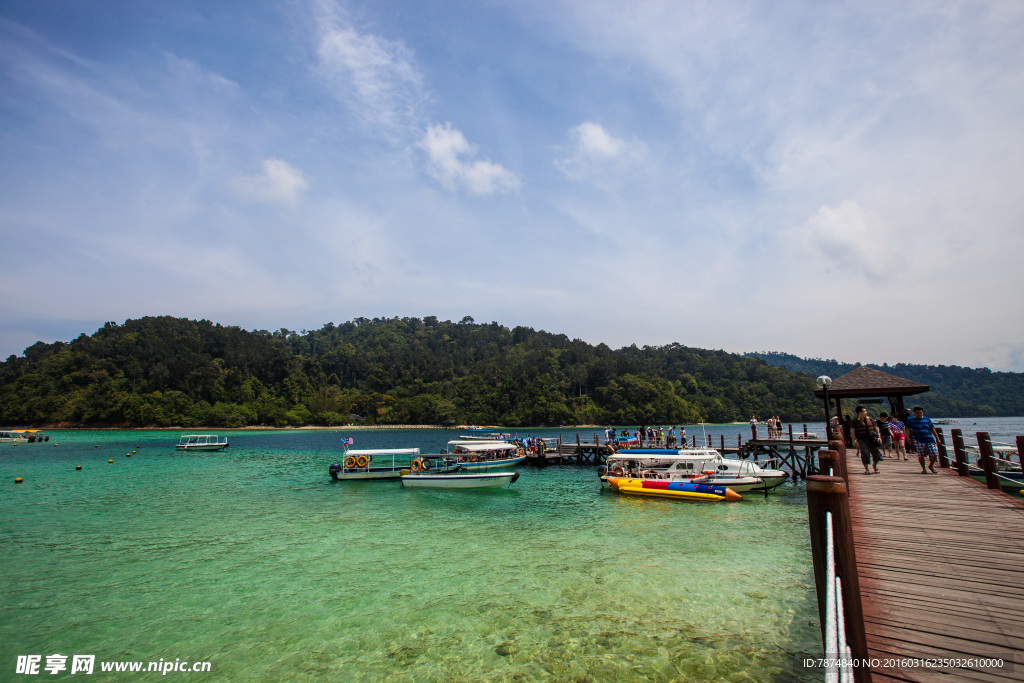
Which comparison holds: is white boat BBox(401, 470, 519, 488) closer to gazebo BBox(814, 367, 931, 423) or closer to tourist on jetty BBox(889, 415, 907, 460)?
gazebo BBox(814, 367, 931, 423)

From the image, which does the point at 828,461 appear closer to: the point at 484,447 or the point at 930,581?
the point at 930,581

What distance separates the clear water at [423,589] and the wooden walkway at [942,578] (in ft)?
8.11

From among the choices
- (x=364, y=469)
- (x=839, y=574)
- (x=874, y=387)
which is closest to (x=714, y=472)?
(x=874, y=387)

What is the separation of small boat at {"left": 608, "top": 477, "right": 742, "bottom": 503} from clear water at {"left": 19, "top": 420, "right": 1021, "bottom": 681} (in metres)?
0.93

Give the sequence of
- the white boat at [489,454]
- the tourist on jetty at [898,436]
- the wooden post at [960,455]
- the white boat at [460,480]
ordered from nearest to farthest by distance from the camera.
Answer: the wooden post at [960,455] < the tourist on jetty at [898,436] < the white boat at [460,480] < the white boat at [489,454]

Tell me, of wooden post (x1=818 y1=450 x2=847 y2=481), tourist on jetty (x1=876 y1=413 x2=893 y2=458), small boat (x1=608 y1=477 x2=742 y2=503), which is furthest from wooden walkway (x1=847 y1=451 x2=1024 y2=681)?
small boat (x1=608 y1=477 x2=742 y2=503)

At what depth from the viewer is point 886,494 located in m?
Result: 10.8


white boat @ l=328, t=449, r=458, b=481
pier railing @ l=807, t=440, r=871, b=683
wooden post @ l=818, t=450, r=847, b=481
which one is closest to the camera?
pier railing @ l=807, t=440, r=871, b=683

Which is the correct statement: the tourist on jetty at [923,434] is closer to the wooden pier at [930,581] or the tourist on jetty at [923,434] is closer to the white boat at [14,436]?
the wooden pier at [930,581]

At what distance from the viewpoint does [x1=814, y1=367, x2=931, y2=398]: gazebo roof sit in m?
18.6

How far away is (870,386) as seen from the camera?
62.2 ft

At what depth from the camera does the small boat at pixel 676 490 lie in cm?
2241

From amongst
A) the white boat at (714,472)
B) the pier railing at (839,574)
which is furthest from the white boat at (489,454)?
the pier railing at (839,574)

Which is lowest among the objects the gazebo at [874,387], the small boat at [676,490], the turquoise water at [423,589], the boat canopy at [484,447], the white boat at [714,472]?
the turquoise water at [423,589]
